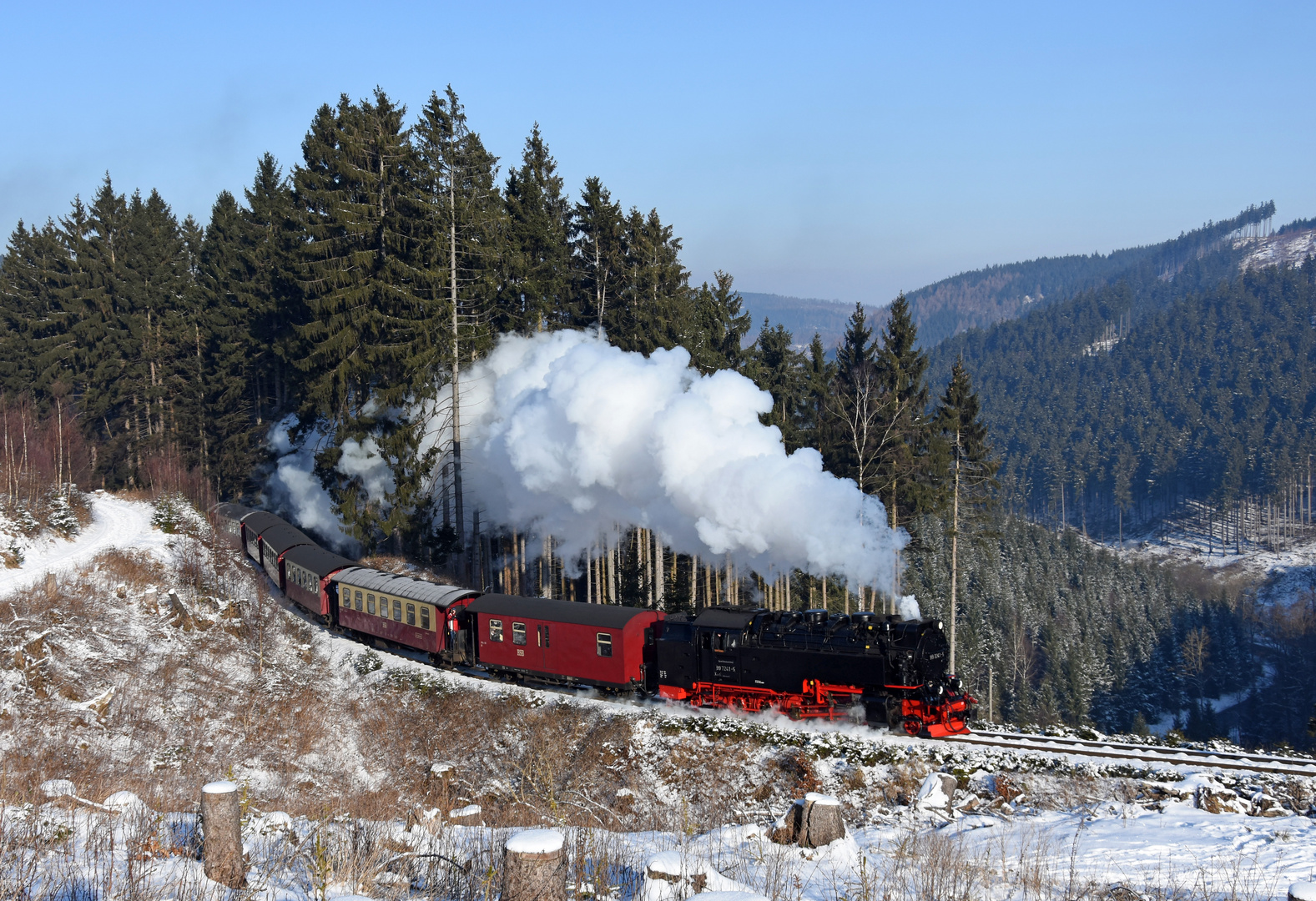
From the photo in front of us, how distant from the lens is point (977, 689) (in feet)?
238

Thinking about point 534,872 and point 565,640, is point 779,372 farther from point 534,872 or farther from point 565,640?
point 534,872

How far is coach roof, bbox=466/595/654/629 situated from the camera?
2367 cm

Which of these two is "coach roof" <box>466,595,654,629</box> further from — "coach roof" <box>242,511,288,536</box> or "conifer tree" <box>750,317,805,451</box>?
"conifer tree" <box>750,317,805,451</box>

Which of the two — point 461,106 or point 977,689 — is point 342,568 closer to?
point 461,106

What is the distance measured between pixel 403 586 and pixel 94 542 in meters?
17.1

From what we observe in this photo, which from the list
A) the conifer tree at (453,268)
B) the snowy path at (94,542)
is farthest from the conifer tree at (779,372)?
the snowy path at (94,542)

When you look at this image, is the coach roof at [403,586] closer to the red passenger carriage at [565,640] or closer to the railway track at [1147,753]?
the red passenger carriage at [565,640]

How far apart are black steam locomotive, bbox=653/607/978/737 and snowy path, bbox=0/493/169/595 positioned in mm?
23583

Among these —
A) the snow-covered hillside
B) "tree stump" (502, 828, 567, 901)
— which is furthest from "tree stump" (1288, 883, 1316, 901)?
"tree stump" (502, 828, 567, 901)

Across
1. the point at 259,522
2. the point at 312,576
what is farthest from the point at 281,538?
the point at 312,576

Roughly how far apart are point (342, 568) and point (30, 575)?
10869mm

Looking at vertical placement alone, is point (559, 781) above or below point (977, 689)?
above

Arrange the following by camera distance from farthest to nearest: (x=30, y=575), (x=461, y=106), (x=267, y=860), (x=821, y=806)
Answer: (x=461, y=106) → (x=30, y=575) → (x=821, y=806) → (x=267, y=860)

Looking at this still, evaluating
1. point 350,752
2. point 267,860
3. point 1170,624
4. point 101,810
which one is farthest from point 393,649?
point 1170,624
